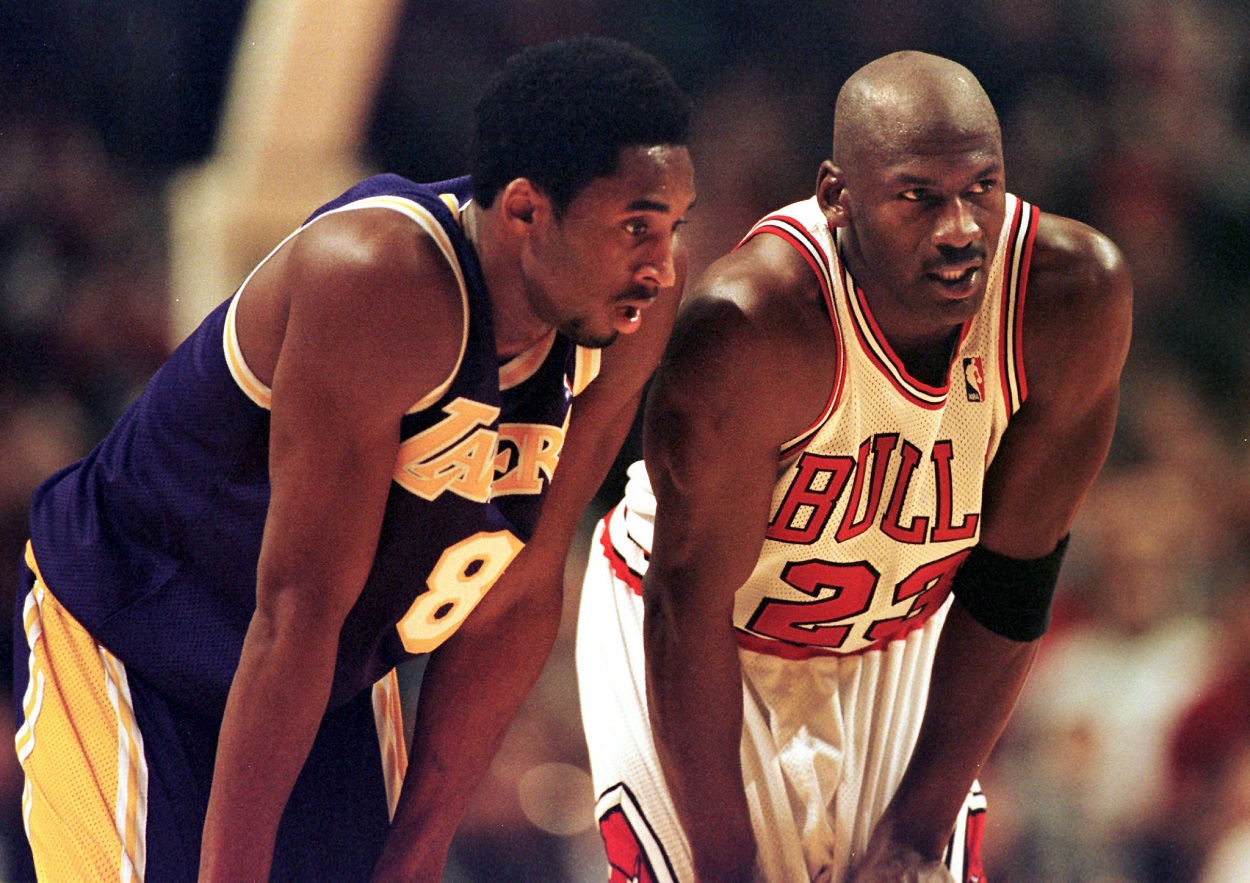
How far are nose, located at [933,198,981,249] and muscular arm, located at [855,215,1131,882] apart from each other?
0.62ft

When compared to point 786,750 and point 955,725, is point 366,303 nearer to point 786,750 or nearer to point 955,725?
point 786,750

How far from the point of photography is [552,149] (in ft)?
5.78

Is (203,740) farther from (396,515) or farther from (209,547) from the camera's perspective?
(396,515)

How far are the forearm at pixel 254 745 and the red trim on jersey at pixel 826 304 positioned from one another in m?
0.70

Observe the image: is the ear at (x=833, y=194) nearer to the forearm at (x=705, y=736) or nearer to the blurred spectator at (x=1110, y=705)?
the forearm at (x=705, y=736)

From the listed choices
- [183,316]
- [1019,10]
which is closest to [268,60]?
[183,316]

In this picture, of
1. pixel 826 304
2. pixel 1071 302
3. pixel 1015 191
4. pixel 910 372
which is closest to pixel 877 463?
pixel 910 372

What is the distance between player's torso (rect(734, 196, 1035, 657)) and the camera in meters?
2.13

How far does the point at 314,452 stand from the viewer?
175 centimetres

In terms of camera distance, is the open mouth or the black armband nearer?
the open mouth

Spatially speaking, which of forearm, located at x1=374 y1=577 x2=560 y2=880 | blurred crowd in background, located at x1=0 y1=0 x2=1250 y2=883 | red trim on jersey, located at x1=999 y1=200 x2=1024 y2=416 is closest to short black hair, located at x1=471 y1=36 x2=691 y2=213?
red trim on jersey, located at x1=999 y1=200 x2=1024 y2=416

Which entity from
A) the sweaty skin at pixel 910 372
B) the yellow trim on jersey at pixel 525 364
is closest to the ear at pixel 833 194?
the sweaty skin at pixel 910 372

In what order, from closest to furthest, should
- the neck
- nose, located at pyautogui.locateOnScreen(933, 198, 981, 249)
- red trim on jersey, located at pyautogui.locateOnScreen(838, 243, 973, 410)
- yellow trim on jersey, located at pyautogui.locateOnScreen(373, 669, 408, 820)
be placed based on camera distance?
1. the neck
2. nose, located at pyautogui.locateOnScreen(933, 198, 981, 249)
3. red trim on jersey, located at pyautogui.locateOnScreen(838, 243, 973, 410)
4. yellow trim on jersey, located at pyautogui.locateOnScreen(373, 669, 408, 820)

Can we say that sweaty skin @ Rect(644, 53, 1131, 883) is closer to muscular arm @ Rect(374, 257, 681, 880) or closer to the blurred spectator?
muscular arm @ Rect(374, 257, 681, 880)
